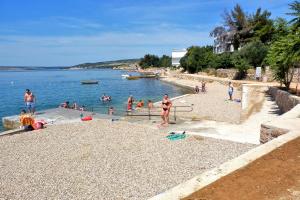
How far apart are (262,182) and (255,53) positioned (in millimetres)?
50023

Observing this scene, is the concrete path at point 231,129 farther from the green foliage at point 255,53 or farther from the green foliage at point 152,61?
the green foliage at point 152,61

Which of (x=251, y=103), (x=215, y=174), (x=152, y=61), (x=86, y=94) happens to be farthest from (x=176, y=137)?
(x=152, y=61)

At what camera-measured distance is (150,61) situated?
168 m

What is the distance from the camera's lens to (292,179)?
6.34 metres

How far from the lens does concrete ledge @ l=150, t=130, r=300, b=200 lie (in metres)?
5.79

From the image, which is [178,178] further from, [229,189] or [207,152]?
[229,189]

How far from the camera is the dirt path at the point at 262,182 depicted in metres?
5.68

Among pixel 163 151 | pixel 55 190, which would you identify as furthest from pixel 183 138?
pixel 55 190

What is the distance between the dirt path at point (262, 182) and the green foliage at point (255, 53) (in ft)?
158

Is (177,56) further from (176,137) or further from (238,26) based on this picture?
(176,137)

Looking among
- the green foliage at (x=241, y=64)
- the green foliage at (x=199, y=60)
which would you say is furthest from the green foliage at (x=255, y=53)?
the green foliage at (x=199, y=60)

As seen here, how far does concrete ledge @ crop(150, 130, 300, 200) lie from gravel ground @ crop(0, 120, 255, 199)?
2.60 metres

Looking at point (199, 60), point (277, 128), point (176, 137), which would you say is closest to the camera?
point (277, 128)

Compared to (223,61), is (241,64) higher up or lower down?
lower down
